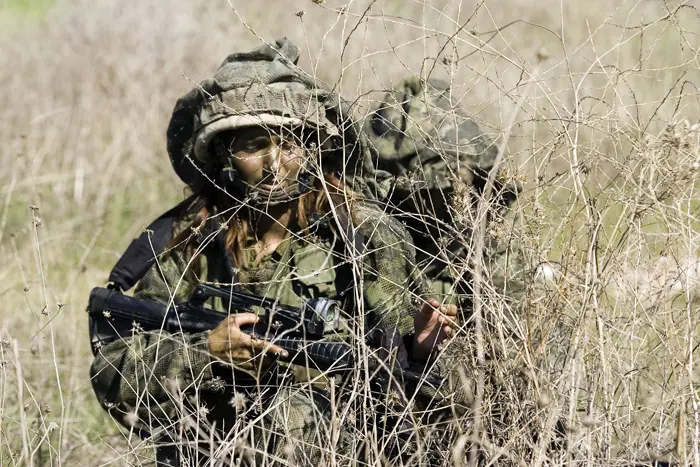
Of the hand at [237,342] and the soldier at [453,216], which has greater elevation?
the soldier at [453,216]

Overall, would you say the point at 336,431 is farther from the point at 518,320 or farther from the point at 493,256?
the point at 493,256

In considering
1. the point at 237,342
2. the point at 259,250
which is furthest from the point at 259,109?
the point at 237,342

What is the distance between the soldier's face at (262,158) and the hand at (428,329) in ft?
2.28

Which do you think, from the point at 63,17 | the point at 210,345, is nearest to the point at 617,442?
the point at 210,345

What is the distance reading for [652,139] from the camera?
2.73m

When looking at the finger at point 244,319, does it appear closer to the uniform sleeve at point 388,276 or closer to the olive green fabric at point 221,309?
the olive green fabric at point 221,309

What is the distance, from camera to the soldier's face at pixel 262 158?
11.4ft

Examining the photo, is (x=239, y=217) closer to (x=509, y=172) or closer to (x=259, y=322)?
(x=259, y=322)

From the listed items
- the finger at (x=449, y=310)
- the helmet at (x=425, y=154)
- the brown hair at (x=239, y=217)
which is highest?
the helmet at (x=425, y=154)

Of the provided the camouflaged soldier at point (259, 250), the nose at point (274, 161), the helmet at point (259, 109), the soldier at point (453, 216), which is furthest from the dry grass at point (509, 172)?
the nose at point (274, 161)

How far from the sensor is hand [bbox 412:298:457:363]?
3.06 m

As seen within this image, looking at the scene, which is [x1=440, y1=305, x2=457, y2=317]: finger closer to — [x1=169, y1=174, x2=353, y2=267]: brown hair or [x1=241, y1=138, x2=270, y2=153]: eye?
[x1=169, y1=174, x2=353, y2=267]: brown hair

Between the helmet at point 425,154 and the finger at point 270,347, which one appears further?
the helmet at point 425,154

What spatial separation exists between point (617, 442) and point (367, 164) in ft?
4.46
